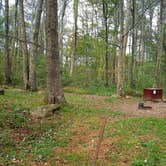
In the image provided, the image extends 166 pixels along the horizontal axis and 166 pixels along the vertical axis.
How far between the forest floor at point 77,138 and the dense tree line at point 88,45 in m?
1.88

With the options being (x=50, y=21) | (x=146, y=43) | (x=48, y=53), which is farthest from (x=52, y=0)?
(x=146, y=43)

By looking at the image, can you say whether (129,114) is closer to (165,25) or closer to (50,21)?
(50,21)

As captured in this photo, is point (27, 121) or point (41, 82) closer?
point (27, 121)

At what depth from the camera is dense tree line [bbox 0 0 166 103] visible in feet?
53.2

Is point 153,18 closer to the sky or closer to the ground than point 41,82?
closer to the sky

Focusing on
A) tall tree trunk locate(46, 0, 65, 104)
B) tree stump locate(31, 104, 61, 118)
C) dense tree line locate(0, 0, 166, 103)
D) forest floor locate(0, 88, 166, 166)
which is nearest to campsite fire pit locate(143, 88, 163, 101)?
dense tree line locate(0, 0, 166, 103)

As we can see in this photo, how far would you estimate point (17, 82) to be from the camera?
69.1 ft

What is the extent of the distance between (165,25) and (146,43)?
4870 millimetres

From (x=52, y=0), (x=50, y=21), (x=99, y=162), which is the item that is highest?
(x=52, y=0)

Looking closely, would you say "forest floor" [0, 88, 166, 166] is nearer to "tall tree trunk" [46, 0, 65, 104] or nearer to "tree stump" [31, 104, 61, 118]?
"tree stump" [31, 104, 61, 118]

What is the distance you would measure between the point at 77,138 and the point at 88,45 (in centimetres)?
2008

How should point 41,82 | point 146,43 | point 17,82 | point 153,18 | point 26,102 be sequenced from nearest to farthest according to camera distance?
point 26,102 → point 17,82 → point 41,82 → point 146,43 → point 153,18

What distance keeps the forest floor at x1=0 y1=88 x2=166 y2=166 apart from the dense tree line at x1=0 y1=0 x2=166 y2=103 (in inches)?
73.9

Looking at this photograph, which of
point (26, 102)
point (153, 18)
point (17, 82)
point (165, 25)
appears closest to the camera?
point (26, 102)
